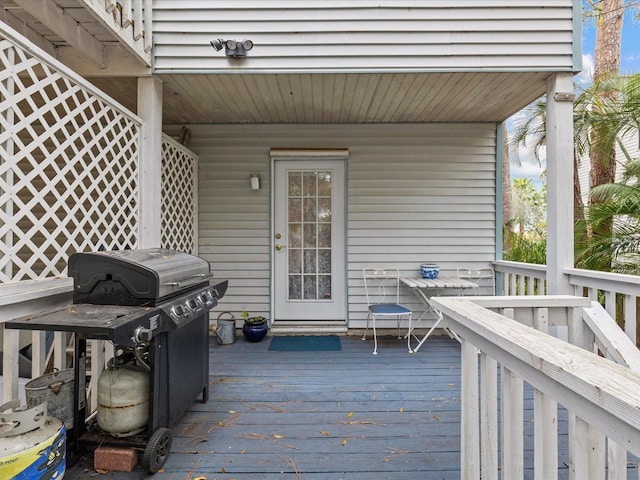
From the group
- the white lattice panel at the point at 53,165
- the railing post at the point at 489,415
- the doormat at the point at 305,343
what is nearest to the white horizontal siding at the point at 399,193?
the doormat at the point at 305,343

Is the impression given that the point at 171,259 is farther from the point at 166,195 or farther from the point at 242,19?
the point at 242,19

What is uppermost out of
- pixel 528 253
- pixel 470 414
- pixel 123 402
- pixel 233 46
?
pixel 233 46

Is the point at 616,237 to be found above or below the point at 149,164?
below

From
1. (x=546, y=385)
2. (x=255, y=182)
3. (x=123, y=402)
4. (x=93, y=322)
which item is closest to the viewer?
(x=546, y=385)

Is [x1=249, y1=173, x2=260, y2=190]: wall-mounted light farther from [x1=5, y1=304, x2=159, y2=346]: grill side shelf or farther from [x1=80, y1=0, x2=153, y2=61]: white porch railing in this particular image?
[x1=5, y1=304, x2=159, y2=346]: grill side shelf

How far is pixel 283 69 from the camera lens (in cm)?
283

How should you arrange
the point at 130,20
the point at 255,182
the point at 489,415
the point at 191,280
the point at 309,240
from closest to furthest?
the point at 489,415 < the point at 191,280 < the point at 130,20 < the point at 255,182 < the point at 309,240

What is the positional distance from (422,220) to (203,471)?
3.30 m

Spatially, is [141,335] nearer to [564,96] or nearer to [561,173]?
[561,173]

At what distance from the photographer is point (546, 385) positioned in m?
0.84

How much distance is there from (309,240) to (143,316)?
2.74 meters

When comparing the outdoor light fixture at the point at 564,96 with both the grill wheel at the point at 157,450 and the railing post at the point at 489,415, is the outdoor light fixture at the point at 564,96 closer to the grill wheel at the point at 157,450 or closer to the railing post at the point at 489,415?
the railing post at the point at 489,415

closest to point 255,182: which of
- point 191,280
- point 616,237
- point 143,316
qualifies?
point 191,280

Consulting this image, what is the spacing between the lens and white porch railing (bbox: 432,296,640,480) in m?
0.67
